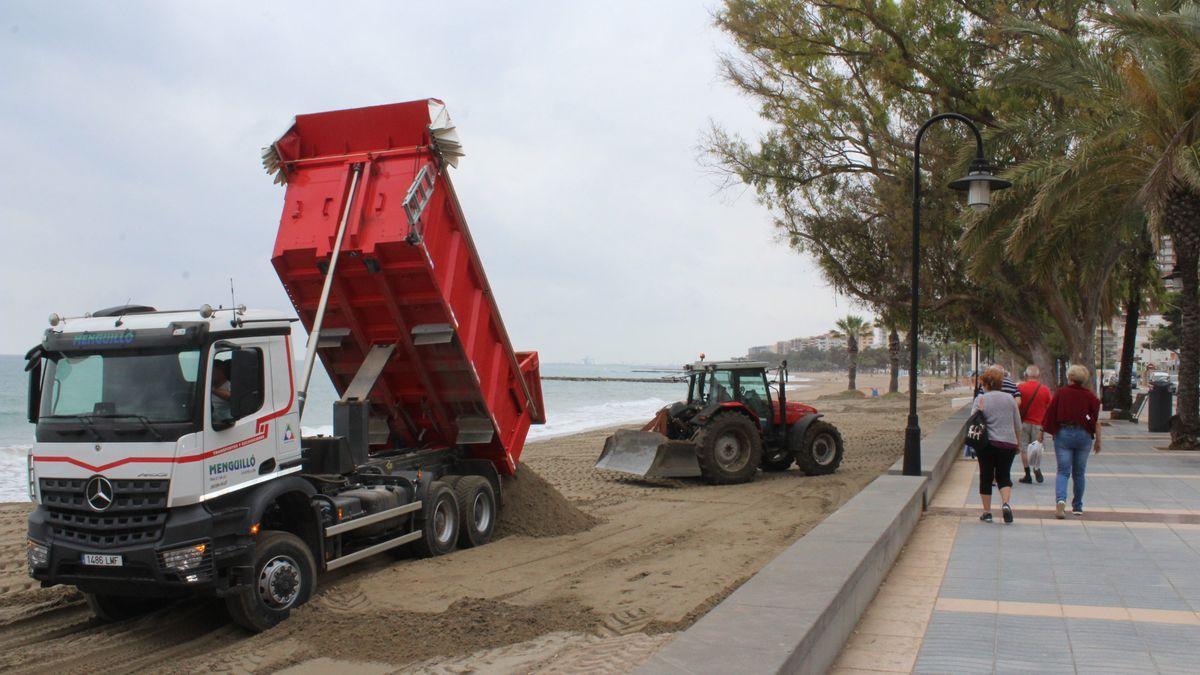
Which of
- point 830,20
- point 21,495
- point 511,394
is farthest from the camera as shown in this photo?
point 830,20

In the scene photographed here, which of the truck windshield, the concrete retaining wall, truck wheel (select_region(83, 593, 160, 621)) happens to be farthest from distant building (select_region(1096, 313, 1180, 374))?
the truck windshield

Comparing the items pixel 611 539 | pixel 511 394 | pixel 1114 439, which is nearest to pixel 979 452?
pixel 611 539

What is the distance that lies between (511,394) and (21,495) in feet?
42.0

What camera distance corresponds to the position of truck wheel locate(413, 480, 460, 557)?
8.83 meters

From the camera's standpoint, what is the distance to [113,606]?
7004 millimetres

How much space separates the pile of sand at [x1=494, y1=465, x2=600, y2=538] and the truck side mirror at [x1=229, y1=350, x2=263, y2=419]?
401 cm

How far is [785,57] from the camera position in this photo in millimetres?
22438

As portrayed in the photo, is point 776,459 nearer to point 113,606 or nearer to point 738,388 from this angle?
point 738,388

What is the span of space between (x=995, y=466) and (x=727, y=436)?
5409 millimetres

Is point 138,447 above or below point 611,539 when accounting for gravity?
above

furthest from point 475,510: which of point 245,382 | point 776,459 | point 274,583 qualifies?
point 776,459

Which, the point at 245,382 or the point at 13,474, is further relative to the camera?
the point at 13,474

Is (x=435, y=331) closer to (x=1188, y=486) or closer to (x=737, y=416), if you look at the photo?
(x=737, y=416)

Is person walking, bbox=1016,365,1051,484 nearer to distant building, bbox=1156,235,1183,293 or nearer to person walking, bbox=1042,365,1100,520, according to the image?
person walking, bbox=1042,365,1100,520
